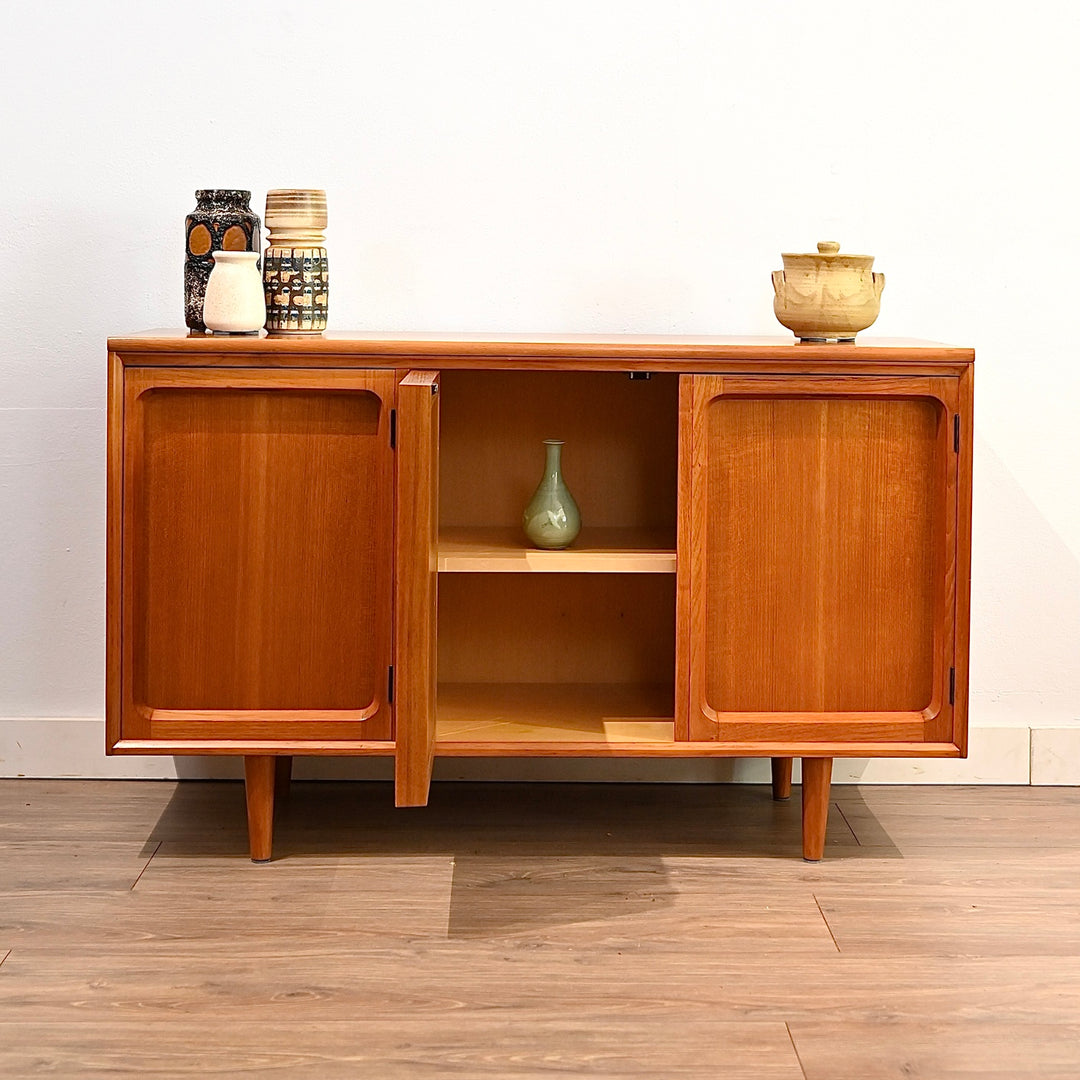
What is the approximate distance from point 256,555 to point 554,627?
61 cm

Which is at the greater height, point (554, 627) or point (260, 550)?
point (260, 550)

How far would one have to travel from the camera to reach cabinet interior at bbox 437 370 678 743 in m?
2.28

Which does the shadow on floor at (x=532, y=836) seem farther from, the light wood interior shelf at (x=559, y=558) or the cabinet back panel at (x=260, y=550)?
the light wood interior shelf at (x=559, y=558)

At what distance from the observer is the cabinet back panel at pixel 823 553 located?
6.32ft

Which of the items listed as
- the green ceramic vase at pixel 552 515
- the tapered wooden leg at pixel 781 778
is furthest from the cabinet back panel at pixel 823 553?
the tapered wooden leg at pixel 781 778

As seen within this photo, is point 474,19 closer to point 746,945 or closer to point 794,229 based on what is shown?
point 794,229

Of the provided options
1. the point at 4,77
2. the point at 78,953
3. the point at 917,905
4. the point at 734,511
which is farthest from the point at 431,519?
the point at 4,77

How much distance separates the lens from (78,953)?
167 centimetres

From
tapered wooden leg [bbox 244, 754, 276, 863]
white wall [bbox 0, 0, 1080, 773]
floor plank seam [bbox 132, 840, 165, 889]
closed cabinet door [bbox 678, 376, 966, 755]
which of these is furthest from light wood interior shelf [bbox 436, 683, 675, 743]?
white wall [bbox 0, 0, 1080, 773]

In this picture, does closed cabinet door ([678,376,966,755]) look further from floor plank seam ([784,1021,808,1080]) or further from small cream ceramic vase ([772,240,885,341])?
floor plank seam ([784,1021,808,1080])

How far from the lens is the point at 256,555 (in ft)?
6.26

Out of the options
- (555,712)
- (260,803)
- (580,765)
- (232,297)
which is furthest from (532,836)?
(232,297)

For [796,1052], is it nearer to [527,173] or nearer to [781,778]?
[781,778]

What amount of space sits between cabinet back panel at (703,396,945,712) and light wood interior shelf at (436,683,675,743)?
16 cm
